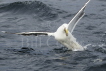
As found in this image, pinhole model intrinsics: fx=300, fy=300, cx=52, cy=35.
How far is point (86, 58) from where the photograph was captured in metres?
13.5

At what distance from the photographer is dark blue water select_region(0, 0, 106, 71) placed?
12977 mm

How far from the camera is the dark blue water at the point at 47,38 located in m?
13.0

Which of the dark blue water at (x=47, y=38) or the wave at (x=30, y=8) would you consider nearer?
the dark blue water at (x=47, y=38)

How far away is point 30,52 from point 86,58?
291 cm

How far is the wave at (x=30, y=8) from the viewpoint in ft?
67.4

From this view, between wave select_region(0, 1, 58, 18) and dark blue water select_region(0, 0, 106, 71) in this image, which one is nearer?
dark blue water select_region(0, 0, 106, 71)

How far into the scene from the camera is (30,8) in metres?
21.3

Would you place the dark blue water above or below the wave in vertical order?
below

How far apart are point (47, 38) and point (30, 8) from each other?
523 cm

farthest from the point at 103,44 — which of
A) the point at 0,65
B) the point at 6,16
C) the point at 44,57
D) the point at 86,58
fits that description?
the point at 6,16

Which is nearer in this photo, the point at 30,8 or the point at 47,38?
the point at 47,38

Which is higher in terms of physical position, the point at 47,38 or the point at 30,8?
the point at 30,8

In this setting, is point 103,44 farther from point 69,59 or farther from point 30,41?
point 30,41

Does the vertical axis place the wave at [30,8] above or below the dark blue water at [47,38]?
above
